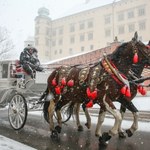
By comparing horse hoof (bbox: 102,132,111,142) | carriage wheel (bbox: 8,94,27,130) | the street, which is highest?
carriage wheel (bbox: 8,94,27,130)

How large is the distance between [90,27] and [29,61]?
6451 cm

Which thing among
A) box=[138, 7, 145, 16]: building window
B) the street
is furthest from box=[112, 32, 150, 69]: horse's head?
box=[138, 7, 145, 16]: building window

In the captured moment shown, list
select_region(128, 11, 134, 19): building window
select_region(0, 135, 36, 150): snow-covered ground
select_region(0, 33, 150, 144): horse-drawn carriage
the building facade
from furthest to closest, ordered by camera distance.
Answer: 1. select_region(128, 11, 134, 19): building window
2. the building facade
3. select_region(0, 33, 150, 144): horse-drawn carriage
4. select_region(0, 135, 36, 150): snow-covered ground

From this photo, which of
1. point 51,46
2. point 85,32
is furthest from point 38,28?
point 85,32

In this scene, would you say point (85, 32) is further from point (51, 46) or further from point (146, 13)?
point (146, 13)

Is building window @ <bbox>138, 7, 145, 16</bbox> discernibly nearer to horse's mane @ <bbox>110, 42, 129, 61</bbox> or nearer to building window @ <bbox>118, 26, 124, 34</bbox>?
building window @ <bbox>118, 26, 124, 34</bbox>

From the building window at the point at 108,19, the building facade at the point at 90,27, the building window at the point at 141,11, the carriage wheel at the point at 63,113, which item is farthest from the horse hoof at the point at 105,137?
the building window at the point at 108,19

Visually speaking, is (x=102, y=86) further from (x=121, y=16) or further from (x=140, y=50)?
(x=121, y=16)

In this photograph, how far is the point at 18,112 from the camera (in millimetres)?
8609

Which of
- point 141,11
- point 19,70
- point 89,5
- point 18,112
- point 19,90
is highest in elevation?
point 89,5

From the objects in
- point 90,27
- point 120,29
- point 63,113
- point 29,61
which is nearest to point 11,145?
point 29,61

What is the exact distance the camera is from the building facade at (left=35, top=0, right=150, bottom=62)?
6431 centimetres

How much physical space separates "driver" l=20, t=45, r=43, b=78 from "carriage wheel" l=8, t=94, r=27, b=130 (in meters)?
0.98

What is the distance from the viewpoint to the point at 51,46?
83062mm
